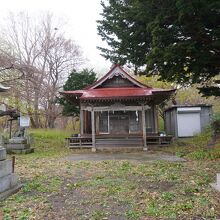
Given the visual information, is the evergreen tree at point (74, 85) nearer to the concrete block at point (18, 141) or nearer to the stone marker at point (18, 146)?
the stone marker at point (18, 146)

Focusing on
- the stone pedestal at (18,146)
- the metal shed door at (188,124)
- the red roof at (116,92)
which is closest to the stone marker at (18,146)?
the stone pedestal at (18,146)

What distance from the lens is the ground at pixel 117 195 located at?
581 centimetres

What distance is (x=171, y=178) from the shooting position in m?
8.88

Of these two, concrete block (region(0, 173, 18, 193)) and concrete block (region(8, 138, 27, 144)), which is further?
concrete block (region(8, 138, 27, 144))

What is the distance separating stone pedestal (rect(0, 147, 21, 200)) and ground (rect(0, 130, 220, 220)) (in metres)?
0.21

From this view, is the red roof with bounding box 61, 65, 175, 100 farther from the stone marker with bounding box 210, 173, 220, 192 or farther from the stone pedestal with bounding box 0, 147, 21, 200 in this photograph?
the stone marker with bounding box 210, 173, 220, 192

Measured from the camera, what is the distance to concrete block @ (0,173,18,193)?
7.40m

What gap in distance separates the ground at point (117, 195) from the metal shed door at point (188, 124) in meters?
14.7

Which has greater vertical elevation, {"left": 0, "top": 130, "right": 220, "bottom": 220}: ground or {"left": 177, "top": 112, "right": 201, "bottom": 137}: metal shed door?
{"left": 177, "top": 112, "right": 201, "bottom": 137}: metal shed door

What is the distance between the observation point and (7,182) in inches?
301

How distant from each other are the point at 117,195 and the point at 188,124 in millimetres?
19424

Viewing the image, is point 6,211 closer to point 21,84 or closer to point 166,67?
point 166,67

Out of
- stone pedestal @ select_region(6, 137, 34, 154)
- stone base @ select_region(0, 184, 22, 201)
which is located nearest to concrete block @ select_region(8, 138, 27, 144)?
stone pedestal @ select_region(6, 137, 34, 154)

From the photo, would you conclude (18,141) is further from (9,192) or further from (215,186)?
(215,186)
